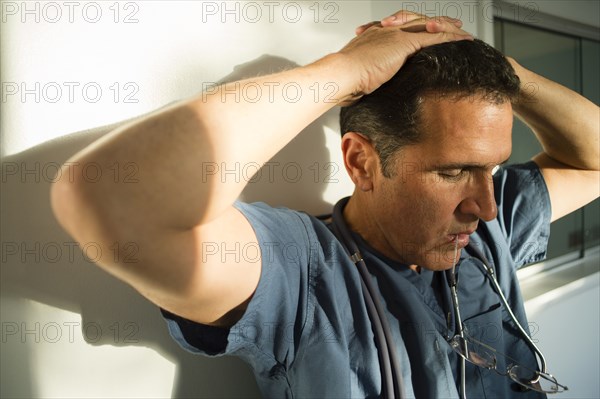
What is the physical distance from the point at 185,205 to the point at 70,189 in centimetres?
12

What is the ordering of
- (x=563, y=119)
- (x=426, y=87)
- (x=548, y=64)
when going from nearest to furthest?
(x=426, y=87) < (x=563, y=119) < (x=548, y=64)

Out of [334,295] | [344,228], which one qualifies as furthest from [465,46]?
[334,295]

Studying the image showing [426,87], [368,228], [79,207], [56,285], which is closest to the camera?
[79,207]

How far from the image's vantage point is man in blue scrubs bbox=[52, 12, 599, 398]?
22.2 inches

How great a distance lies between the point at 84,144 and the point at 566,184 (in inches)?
45.0

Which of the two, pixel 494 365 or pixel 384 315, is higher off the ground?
pixel 384 315

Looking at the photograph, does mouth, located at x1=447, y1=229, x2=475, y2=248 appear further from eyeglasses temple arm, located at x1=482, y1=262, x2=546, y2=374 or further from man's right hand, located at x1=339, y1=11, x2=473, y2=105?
man's right hand, located at x1=339, y1=11, x2=473, y2=105

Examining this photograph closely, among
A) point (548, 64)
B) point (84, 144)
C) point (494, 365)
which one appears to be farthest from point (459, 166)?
point (548, 64)

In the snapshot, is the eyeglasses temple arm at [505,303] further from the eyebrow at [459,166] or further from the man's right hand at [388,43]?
the man's right hand at [388,43]

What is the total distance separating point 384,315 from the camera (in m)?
0.87

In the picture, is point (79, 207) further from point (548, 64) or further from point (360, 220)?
point (548, 64)

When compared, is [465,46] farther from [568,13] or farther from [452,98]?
[568,13]

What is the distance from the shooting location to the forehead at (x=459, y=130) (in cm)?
90

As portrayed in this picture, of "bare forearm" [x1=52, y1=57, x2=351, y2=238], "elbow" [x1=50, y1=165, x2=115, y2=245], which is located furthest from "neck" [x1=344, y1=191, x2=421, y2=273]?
"elbow" [x1=50, y1=165, x2=115, y2=245]
